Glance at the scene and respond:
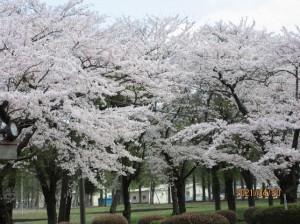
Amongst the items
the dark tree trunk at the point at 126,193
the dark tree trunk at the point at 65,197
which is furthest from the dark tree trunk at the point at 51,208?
the dark tree trunk at the point at 126,193

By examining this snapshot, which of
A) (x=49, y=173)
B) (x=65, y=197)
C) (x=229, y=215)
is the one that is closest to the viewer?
(x=49, y=173)

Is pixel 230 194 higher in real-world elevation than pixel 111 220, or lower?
higher

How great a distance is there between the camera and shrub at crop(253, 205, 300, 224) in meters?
13.3

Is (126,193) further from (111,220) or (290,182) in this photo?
(290,182)

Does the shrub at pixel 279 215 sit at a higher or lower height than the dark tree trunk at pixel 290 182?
lower

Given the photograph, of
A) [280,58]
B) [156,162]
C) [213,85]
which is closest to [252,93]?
[213,85]

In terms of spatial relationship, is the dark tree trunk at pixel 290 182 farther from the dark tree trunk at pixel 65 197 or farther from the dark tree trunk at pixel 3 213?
Answer: the dark tree trunk at pixel 3 213

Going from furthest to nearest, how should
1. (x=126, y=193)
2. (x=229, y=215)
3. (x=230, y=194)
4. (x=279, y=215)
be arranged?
1. (x=230, y=194)
2. (x=126, y=193)
3. (x=229, y=215)
4. (x=279, y=215)

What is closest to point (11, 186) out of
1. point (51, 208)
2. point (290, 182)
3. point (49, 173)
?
point (51, 208)

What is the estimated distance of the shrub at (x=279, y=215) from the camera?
13297 millimetres

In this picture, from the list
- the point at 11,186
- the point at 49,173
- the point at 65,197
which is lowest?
the point at 65,197

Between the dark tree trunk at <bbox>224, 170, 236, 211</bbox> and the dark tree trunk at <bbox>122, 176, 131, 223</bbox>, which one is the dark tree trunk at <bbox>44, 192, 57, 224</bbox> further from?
the dark tree trunk at <bbox>224, 170, 236, 211</bbox>

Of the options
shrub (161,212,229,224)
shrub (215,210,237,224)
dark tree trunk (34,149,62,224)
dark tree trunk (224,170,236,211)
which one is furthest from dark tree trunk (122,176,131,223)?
shrub (161,212,229,224)

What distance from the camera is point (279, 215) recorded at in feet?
45.0
